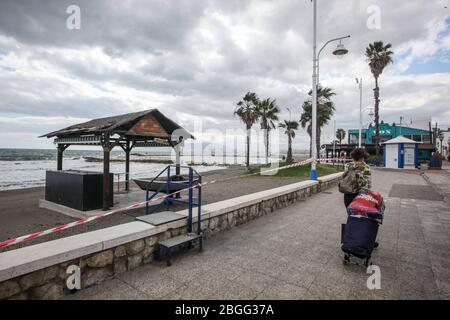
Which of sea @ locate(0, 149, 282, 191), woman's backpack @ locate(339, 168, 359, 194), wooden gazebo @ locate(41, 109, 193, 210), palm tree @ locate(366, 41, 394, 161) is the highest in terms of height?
palm tree @ locate(366, 41, 394, 161)

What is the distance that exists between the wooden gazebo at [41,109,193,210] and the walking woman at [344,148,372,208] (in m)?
6.22

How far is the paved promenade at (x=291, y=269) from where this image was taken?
2879 millimetres

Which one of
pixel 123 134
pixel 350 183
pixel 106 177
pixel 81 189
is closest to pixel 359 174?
pixel 350 183

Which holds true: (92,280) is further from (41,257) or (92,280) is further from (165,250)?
(165,250)

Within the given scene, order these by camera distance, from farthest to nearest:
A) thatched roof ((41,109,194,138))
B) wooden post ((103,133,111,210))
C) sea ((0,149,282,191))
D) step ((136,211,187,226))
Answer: sea ((0,149,282,191)) → thatched roof ((41,109,194,138)) → wooden post ((103,133,111,210)) → step ((136,211,187,226))

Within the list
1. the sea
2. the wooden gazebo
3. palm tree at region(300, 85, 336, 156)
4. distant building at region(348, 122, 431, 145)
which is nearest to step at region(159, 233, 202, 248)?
the wooden gazebo

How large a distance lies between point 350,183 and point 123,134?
648cm

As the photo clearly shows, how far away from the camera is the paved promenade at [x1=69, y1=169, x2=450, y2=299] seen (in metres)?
2.88

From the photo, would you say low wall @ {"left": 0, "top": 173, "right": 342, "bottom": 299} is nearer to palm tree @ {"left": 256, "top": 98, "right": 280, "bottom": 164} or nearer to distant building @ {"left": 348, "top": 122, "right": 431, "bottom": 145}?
palm tree @ {"left": 256, "top": 98, "right": 280, "bottom": 164}

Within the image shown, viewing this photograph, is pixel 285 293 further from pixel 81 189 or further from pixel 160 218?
pixel 81 189

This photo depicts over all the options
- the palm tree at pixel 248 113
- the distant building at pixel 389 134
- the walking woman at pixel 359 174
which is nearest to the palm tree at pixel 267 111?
the palm tree at pixel 248 113

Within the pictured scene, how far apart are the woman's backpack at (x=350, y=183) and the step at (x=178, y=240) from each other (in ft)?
8.74

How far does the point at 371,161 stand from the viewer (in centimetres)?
2986
